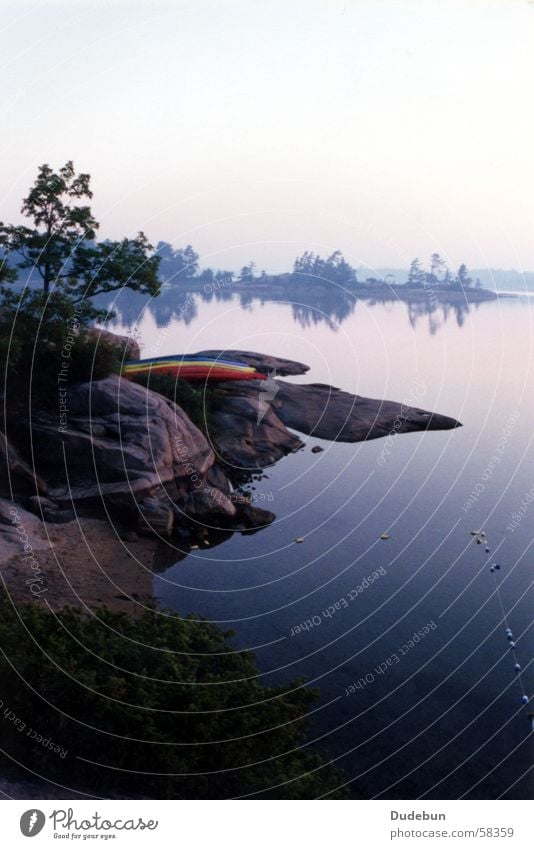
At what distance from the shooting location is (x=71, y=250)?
768 inches

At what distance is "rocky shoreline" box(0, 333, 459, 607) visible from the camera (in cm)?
1617

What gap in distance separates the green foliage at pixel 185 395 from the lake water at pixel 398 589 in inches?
85.6

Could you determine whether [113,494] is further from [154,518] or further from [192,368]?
[192,368]

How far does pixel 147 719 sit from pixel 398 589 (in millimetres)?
7330

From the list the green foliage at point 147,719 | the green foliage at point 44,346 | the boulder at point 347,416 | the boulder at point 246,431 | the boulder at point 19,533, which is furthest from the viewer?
the boulder at point 347,416

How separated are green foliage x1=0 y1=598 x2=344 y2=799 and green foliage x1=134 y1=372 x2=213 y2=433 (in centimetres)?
1136

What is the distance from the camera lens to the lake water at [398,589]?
12.4 m

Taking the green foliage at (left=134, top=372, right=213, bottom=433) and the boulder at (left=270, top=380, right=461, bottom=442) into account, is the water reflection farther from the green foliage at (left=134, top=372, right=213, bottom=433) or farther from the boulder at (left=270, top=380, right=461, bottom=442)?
the boulder at (left=270, top=380, right=461, bottom=442)

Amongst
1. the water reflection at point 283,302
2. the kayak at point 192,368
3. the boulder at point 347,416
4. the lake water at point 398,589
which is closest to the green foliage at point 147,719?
the lake water at point 398,589

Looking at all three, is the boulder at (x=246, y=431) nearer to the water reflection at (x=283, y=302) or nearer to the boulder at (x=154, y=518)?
the water reflection at (x=283, y=302)

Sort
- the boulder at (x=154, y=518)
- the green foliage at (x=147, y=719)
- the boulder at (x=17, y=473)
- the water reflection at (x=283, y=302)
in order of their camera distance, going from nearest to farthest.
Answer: the green foliage at (x=147, y=719), the boulder at (x=17, y=473), the boulder at (x=154, y=518), the water reflection at (x=283, y=302)

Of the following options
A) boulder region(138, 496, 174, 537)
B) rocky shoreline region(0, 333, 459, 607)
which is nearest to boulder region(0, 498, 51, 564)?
rocky shoreline region(0, 333, 459, 607)

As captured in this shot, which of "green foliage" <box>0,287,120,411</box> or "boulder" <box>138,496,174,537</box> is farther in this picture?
"green foliage" <box>0,287,120,411</box>
